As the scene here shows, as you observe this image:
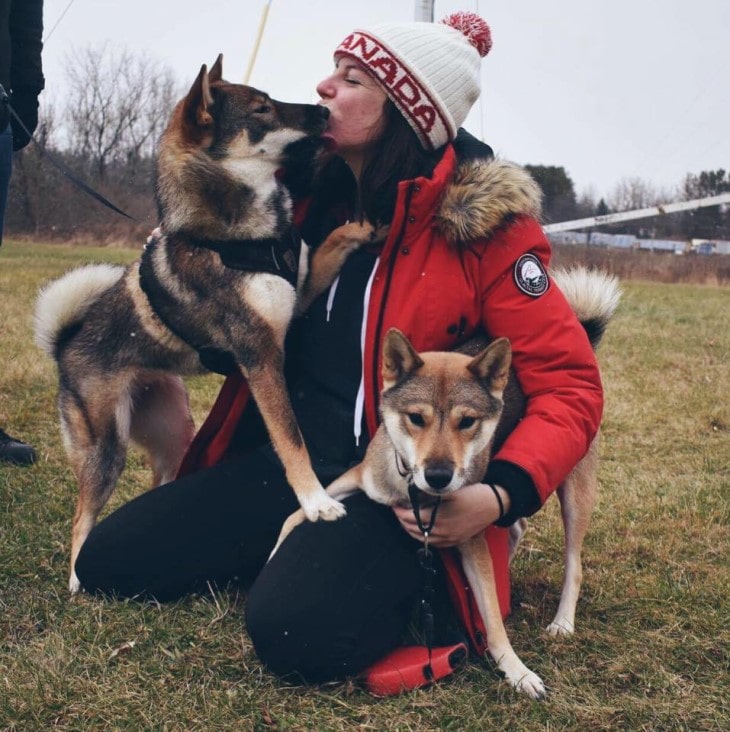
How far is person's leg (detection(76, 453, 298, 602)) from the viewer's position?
9.30ft

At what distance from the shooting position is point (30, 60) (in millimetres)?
4305

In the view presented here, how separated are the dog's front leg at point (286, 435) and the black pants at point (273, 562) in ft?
0.34

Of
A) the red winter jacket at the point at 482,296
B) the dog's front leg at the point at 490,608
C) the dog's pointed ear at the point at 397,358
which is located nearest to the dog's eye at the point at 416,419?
the dog's pointed ear at the point at 397,358

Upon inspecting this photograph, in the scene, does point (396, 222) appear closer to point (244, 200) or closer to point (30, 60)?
point (244, 200)

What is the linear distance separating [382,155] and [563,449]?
1079 mm

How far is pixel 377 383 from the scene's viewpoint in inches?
103

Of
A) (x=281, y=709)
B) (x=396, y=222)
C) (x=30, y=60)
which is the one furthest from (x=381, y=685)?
(x=30, y=60)

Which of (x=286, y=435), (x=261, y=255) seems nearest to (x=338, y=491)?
(x=286, y=435)

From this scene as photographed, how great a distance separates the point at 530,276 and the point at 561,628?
43.4 inches

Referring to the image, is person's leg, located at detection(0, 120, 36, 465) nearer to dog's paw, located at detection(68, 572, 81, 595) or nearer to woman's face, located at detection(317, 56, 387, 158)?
dog's paw, located at detection(68, 572, 81, 595)

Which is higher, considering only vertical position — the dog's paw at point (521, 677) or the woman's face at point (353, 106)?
the woman's face at point (353, 106)

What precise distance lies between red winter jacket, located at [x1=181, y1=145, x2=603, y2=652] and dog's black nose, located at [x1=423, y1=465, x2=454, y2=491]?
33cm

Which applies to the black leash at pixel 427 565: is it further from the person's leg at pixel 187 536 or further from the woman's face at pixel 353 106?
the woman's face at pixel 353 106

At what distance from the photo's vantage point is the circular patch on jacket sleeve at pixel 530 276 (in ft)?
8.48
